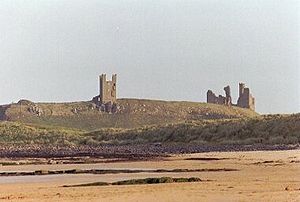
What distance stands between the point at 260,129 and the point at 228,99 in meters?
80.7

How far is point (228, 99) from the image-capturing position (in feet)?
438

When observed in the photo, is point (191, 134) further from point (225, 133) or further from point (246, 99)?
point (246, 99)

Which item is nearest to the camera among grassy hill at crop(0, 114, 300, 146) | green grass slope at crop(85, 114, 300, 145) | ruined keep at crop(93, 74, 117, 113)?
green grass slope at crop(85, 114, 300, 145)

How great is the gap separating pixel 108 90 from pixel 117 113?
4.68 meters

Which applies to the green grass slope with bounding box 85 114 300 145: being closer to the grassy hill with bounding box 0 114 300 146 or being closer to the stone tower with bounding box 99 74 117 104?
the grassy hill with bounding box 0 114 300 146

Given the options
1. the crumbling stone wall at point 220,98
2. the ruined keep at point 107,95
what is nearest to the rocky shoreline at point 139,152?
the ruined keep at point 107,95

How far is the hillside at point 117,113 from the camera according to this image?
121188 mm

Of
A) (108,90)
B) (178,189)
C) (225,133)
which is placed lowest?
(178,189)

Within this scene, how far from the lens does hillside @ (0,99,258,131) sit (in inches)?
4771

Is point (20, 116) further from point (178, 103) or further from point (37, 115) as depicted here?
point (178, 103)

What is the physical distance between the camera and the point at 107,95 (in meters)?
129

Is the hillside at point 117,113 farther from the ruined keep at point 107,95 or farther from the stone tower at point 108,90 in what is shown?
the stone tower at point 108,90

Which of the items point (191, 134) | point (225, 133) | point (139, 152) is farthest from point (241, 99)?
point (139, 152)

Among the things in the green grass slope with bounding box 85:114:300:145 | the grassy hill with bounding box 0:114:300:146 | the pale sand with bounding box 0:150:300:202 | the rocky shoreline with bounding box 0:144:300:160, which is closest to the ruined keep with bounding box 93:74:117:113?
the grassy hill with bounding box 0:114:300:146
